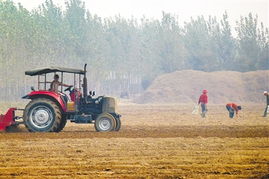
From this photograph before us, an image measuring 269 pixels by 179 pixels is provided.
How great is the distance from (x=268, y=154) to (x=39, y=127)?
811 cm

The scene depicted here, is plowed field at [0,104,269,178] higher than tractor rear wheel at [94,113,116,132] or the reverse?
the reverse

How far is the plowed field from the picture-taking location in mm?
11188

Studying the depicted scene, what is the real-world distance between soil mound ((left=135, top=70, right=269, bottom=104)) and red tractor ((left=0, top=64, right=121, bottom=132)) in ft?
163

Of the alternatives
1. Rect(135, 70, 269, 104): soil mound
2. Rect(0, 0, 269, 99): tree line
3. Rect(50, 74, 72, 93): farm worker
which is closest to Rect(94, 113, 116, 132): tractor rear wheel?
Rect(50, 74, 72, 93): farm worker

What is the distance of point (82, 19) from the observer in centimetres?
7275

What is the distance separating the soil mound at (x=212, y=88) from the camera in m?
70.0

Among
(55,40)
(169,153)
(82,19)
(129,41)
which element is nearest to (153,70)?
(129,41)

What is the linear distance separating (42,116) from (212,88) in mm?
53135

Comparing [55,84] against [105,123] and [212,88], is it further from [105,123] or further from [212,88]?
[212,88]

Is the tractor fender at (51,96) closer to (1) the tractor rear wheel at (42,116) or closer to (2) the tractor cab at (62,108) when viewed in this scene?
(2) the tractor cab at (62,108)

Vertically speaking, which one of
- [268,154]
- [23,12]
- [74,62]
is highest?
[23,12]

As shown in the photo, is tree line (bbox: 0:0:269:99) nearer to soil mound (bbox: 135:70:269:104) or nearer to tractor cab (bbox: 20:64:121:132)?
soil mound (bbox: 135:70:269:104)

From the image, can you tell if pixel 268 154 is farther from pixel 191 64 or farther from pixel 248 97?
pixel 191 64

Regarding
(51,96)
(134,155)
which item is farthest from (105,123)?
(134,155)
